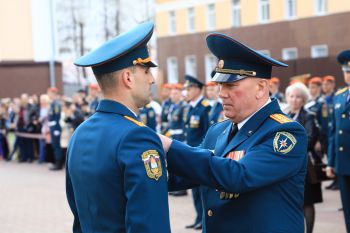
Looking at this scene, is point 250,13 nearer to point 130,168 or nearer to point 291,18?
point 291,18

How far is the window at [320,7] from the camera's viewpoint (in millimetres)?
25172

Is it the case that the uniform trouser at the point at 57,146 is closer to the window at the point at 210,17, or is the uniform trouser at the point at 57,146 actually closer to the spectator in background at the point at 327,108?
the spectator in background at the point at 327,108

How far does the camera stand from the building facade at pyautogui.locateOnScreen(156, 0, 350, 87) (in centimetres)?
2373

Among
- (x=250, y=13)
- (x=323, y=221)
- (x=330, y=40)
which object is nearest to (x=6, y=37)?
(x=250, y=13)

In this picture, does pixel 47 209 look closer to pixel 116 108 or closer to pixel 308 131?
pixel 308 131

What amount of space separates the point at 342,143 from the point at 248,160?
12.5ft

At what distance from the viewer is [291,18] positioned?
87.6 ft

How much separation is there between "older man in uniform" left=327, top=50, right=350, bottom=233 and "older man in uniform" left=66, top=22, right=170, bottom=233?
387 centimetres

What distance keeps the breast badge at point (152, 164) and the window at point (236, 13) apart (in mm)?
27783

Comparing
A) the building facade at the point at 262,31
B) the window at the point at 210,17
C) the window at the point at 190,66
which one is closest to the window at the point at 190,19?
the building facade at the point at 262,31

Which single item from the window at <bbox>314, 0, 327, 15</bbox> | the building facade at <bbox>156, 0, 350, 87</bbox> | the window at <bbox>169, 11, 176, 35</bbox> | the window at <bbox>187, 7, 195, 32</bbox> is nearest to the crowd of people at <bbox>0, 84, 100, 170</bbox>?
the building facade at <bbox>156, 0, 350, 87</bbox>

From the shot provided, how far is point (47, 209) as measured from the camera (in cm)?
916

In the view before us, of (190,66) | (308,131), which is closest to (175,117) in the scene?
(308,131)

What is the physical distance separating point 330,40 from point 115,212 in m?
23.3
